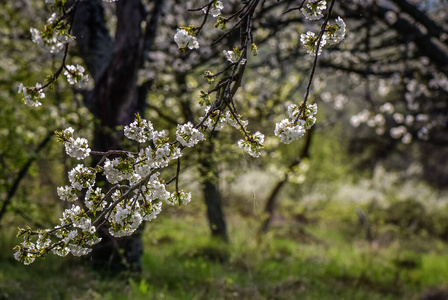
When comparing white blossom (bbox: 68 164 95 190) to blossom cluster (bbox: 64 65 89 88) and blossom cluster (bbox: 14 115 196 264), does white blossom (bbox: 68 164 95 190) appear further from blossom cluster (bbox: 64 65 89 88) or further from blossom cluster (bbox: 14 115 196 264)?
blossom cluster (bbox: 64 65 89 88)

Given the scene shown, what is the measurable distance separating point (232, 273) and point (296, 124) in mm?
3755

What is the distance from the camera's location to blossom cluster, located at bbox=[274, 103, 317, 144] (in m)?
1.91

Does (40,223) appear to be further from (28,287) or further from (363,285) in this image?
(363,285)

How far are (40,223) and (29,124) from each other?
1.50 meters

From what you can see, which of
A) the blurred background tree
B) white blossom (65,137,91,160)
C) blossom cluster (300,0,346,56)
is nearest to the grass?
the blurred background tree

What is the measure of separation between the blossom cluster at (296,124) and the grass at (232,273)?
2.53 meters

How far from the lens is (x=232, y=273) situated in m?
5.23

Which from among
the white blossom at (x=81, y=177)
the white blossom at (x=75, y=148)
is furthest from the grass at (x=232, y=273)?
the white blossom at (x=75, y=148)

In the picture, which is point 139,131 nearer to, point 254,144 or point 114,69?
point 254,144

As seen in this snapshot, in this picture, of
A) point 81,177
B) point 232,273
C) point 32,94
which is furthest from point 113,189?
point 232,273

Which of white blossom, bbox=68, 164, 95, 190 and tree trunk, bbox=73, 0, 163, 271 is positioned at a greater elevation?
tree trunk, bbox=73, 0, 163, 271

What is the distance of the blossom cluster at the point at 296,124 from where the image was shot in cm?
191

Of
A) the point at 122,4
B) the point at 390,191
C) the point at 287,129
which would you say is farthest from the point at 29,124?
the point at 390,191

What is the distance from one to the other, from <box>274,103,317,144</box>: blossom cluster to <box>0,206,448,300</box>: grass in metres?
2.53
